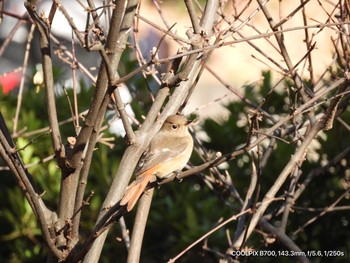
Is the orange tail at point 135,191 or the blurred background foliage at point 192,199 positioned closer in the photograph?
the orange tail at point 135,191

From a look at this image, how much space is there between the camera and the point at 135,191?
2.91 m

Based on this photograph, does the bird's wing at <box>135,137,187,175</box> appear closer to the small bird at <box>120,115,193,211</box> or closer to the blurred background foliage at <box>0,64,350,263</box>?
the small bird at <box>120,115,193,211</box>

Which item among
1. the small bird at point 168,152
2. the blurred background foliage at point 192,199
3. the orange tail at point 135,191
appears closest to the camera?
the orange tail at point 135,191

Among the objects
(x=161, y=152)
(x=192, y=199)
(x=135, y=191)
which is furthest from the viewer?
(x=192, y=199)

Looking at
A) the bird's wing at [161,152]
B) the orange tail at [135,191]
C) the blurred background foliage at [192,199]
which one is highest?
the orange tail at [135,191]

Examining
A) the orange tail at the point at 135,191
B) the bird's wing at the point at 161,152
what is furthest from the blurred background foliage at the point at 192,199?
the orange tail at the point at 135,191

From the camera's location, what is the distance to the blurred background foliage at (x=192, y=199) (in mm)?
4551

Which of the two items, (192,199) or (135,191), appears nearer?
(135,191)

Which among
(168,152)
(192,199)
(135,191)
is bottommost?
(192,199)

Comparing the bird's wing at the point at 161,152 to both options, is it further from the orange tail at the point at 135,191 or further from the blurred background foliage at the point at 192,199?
the blurred background foliage at the point at 192,199

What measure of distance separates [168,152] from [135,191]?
117 centimetres

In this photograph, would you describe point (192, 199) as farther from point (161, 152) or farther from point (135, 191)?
point (135, 191)

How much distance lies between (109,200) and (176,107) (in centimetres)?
51

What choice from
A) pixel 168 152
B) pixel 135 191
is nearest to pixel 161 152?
pixel 168 152
